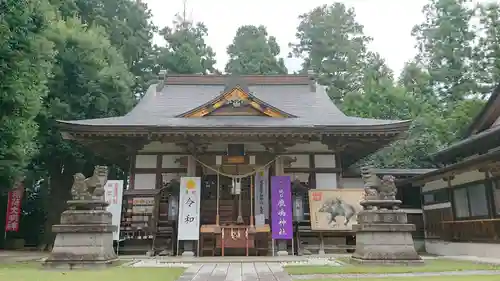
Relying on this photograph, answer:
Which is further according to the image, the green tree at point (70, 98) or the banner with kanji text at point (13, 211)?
the banner with kanji text at point (13, 211)

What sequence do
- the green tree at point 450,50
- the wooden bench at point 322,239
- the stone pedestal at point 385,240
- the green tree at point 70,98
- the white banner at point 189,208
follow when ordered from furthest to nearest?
the green tree at point 450,50 → the green tree at point 70,98 → the wooden bench at point 322,239 → the white banner at point 189,208 → the stone pedestal at point 385,240

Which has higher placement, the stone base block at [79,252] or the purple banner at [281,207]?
the purple banner at [281,207]

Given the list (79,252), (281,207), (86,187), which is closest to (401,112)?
(281,207)

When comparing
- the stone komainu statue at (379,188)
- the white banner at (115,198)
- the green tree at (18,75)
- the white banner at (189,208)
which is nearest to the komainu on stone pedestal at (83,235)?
the green tree at (18,75)

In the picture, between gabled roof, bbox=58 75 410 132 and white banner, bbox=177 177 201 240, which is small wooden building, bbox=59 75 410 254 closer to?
gabled roof, bbox=58 75 410 132

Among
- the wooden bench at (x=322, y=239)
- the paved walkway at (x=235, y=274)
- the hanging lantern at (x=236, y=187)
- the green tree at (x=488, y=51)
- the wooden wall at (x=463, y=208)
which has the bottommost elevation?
the paved walkway at (x=235, y=274)

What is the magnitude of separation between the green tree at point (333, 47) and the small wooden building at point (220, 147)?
22078 mm

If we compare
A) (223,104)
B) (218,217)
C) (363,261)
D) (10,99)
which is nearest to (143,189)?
(218,217)

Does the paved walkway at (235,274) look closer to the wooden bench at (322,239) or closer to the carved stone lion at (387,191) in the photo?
the carved stone lion at (387,191)

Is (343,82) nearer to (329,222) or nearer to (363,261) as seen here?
(329,222)

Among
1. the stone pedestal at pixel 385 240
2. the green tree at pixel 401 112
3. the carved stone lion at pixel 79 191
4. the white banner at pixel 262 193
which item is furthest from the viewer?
the green tree at pixel 401 112

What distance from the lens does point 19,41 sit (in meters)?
8.84

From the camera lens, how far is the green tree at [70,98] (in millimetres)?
16000

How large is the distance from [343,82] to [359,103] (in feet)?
31.9
